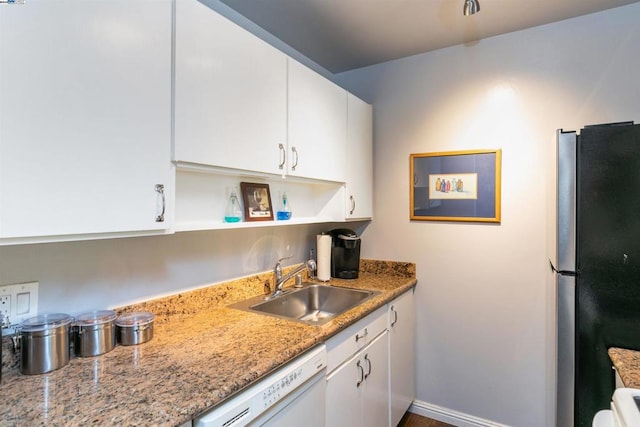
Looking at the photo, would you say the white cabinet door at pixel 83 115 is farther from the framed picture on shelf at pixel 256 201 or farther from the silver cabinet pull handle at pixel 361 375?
the silver cabinet pull handle at pixel 361 375

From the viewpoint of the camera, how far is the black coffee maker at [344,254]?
2.29m

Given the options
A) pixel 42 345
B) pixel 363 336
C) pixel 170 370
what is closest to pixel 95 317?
pixel 42 345

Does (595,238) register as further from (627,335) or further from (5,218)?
(5,218)

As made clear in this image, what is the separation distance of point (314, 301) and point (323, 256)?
0.99 feet

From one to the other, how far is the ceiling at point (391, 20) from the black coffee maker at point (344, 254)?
1245mm

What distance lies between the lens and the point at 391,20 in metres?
1.91

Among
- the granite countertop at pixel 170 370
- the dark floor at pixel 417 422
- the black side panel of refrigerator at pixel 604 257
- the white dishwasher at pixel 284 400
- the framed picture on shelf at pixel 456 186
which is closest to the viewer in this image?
the granite countertop at pixel 170 370

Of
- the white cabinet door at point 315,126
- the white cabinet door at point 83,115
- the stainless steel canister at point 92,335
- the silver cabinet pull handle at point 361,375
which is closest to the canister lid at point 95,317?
the stainless steel canister at point 92,335

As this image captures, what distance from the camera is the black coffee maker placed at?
90.3 inches

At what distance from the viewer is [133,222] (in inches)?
41.9

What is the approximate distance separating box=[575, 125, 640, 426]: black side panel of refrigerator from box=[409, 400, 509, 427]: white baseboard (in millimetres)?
791

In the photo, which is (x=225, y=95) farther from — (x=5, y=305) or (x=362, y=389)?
(x=362, y=389)

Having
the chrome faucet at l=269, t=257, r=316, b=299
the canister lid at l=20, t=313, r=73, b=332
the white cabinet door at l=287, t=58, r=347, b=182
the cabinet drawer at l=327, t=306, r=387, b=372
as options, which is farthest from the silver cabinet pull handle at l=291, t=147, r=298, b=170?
the canister lid at l=20, t=313, r=73, b=332

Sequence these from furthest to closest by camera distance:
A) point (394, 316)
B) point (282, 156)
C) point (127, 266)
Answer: point (394, 316)
point (282, 156)
point (127, 266)
